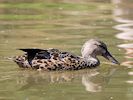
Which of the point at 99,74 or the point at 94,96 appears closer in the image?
the point at 94,96

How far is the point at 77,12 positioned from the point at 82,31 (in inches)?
178

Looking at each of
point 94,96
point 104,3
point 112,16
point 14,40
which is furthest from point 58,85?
point 104,3

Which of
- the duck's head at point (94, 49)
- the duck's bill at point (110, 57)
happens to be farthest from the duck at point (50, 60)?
the duck's head at point (94, 49)

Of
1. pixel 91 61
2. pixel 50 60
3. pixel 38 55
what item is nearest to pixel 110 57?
pixel 91 61

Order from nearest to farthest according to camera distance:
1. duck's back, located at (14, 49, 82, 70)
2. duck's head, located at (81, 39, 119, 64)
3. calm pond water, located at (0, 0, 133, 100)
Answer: calm pond water, located at (0, 0, 133, 100)
duck's back, located at (14, 49, 82, 70)
duck's head, located at (81, 39, 119, 64)

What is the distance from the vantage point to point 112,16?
65.5 ft

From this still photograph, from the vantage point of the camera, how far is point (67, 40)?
14859 mm

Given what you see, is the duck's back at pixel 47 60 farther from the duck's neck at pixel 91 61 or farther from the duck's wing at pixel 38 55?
the duck's neck at pixel 91 61

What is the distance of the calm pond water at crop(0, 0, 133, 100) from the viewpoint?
390 inches

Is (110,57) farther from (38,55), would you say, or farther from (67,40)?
(67,40)

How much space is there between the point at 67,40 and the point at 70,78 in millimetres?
3838

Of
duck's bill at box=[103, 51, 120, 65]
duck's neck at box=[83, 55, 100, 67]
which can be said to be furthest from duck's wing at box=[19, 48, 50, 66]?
duck's bill at box=[103, 51, 120, 65]

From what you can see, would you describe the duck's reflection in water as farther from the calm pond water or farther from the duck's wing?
the duck's wing

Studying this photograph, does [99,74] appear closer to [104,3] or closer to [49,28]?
[49,28]
